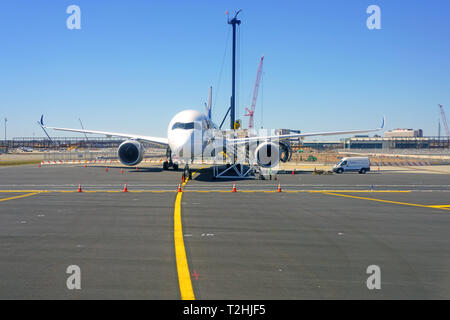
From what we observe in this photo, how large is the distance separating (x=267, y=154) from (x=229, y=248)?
73.9 feet

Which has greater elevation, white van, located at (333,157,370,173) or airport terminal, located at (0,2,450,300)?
white van, located at (333,157,370,173)

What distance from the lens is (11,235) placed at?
984 cm

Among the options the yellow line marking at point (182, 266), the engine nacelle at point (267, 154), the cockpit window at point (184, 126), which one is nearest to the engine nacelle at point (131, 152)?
the cockpit window at point (184, 126)

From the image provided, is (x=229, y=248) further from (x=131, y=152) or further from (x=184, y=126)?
(x=131, y=152)

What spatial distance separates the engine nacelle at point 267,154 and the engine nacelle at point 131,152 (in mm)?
10759

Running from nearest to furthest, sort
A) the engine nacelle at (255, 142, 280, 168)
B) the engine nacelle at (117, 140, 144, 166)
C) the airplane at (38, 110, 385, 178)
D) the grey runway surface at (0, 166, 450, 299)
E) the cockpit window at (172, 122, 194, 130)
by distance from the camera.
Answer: the grey runway surface at (0, 166, 450, 299)
the airplane at (38, 110, 385, 178)
the cockpit window at (172, 122, 194, 130)
the engine nacelle at (255, 142, 280, 168)
the engine nacelle at (117, 140, 144, 166)

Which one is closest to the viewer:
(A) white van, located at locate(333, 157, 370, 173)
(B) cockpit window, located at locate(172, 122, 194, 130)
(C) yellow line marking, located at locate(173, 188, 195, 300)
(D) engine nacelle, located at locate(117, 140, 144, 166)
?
(C) yellow line marking, located at locate(173, 188, 195, 300)

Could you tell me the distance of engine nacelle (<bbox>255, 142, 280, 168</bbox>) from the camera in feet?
100

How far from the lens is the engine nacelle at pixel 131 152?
3194 cm

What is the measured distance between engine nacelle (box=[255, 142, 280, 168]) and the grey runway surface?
47.0ft

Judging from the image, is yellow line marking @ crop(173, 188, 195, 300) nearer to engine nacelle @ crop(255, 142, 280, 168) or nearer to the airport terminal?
the airport terminal

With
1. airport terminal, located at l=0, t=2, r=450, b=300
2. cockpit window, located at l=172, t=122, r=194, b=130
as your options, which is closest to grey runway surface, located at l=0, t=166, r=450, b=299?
airport terminal, located at l=0, t=2, r=450, b=300
